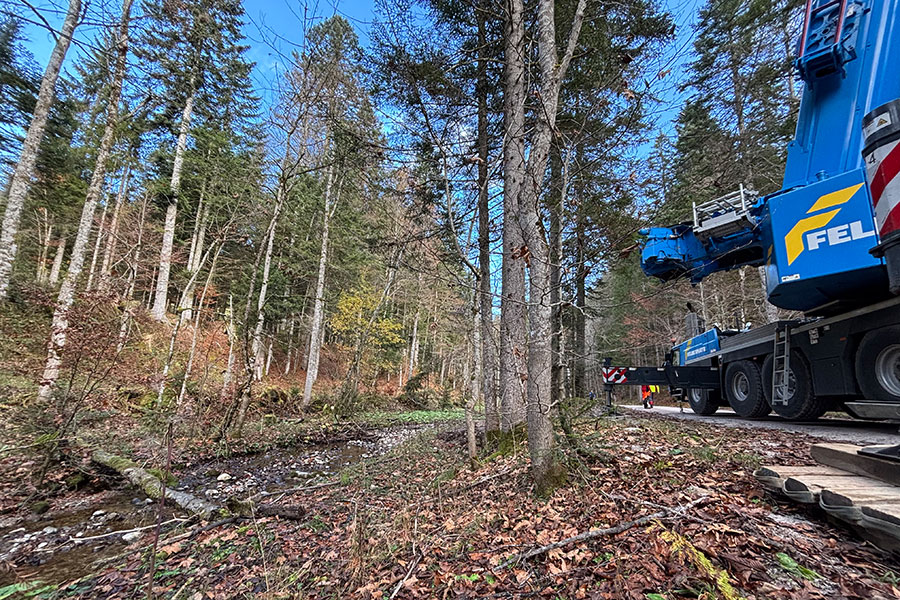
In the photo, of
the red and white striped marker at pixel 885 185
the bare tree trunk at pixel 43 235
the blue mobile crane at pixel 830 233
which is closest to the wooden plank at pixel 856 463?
the red and white striped marker at pixel 885 185

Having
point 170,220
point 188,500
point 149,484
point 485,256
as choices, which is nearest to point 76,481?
point 149,484

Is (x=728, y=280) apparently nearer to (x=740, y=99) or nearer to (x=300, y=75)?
(x=740, y=99)

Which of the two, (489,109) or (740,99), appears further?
(740,99)

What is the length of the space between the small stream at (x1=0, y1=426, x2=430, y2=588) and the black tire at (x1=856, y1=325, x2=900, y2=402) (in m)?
8.40

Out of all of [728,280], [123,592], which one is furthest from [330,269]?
[728,280]

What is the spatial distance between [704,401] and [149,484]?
11763 mm

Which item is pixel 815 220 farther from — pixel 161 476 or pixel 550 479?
pixel 161 476

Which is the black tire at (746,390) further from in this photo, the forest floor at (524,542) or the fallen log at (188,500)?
the fallen log at (188,500)

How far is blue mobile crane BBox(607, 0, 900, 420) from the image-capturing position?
4.36 meters

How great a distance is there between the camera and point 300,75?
353 inches

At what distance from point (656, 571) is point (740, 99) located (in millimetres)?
15254

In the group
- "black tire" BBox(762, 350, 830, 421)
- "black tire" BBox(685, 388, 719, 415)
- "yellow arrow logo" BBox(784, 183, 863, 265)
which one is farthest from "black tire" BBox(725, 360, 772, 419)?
"yellow arrow logo" BBox(784, 183, 863, 265)

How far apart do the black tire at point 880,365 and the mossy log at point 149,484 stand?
8.88 m

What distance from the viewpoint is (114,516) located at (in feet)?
15.7
